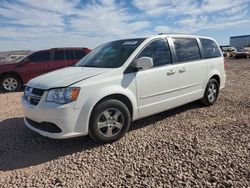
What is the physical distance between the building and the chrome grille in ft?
267

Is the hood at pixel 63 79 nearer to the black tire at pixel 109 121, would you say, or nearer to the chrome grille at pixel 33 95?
the chrome grille at pixel 33 95

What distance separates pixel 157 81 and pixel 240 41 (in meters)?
84.7

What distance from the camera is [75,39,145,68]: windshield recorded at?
4527mm

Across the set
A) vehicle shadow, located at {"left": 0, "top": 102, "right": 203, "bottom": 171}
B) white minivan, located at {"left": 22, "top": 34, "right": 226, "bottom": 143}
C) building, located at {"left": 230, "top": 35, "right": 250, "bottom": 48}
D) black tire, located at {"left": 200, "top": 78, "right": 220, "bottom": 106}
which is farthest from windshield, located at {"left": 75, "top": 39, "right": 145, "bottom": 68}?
building, located at {"left": 230, "top": 35, "right": 250, "bottom": 48}

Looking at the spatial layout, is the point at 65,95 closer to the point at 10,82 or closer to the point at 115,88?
the point at 115,88

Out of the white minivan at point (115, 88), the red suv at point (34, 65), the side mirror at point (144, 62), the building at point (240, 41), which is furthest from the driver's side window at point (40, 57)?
the building at point (240, 41)

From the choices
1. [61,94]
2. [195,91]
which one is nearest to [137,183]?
[61,94]

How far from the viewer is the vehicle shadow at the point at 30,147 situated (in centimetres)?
373

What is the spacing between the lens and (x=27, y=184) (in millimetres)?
3105

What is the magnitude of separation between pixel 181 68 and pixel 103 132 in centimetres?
219

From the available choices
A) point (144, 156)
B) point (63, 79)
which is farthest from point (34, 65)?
point (144, 156)

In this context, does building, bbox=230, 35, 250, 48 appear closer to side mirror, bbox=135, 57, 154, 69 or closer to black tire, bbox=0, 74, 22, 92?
black tire, bbox=0, 74, 22, 92

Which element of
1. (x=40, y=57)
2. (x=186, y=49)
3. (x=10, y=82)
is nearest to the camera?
(x=186, y=49)

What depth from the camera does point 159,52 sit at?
16.1 ft
